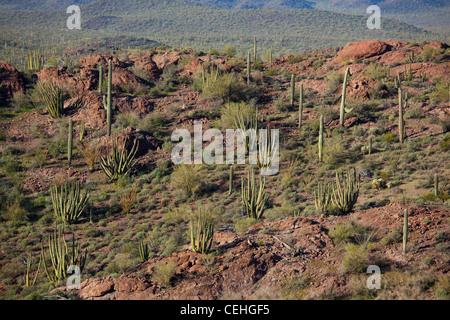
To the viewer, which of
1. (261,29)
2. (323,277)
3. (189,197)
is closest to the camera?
(323,277)

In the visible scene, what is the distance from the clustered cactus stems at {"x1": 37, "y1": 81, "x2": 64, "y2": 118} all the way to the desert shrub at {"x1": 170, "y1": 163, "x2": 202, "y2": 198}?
974cm

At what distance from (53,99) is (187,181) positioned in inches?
435

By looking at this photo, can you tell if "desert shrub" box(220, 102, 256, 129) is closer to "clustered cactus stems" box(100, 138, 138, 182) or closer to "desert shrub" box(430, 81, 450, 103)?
"clustered cactus stems" box(100, 138, 138, 182)

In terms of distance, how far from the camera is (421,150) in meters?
19.3

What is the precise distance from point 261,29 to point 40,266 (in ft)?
280

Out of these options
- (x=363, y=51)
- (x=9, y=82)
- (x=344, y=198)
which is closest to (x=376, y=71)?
(x=363, y=51)

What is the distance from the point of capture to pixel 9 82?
2573 cm

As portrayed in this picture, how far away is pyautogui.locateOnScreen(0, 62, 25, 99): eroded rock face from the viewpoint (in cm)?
2531

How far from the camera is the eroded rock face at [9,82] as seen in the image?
997 inches

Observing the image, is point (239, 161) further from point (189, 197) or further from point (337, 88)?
point (337, 88)

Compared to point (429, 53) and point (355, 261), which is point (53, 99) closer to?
point (355, 261)

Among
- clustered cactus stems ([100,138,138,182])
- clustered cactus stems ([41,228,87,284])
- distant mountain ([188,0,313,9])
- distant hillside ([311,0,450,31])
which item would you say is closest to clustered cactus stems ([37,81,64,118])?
clustered cactus stems ([100,138,138,182])

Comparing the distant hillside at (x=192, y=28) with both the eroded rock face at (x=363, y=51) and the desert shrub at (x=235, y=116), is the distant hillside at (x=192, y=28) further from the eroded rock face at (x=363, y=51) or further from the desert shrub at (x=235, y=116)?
the desert shrub at (x=235, y=116)

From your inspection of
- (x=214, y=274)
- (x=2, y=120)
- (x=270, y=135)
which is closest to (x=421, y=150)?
(x=270, y=135)
